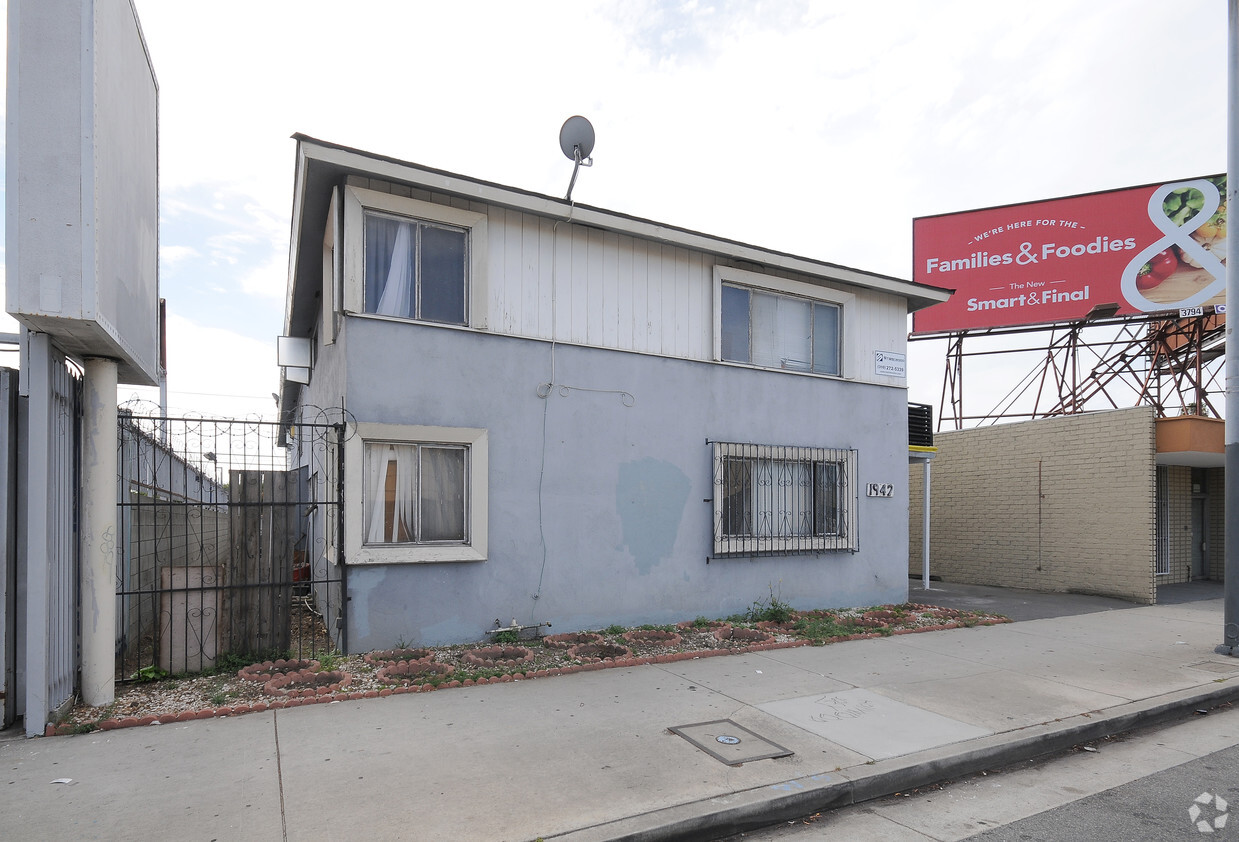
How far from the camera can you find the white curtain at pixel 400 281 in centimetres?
793

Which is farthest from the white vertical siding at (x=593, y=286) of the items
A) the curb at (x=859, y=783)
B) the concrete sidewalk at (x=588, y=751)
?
the curb at (x=859, y=783)

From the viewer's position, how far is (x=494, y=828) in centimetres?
397

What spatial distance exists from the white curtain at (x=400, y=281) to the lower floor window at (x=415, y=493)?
56.2 inches

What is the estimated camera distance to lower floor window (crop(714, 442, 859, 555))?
392 inches

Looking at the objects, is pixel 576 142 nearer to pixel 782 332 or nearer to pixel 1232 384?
pixel 782 332

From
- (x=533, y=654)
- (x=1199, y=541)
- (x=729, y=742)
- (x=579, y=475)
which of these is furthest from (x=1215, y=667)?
(x=1199, y=541)

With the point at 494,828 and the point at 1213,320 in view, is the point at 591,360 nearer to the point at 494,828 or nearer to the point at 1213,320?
the point at 494,828

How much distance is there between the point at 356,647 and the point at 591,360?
4.06 m

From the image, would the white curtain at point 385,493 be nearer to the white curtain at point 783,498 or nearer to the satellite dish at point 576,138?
the satellite dish at point 576,138

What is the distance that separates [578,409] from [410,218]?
282 cm

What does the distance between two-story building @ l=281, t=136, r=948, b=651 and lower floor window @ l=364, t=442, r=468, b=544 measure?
0.02m

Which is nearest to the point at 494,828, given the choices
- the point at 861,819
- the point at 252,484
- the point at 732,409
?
the point at 861,819

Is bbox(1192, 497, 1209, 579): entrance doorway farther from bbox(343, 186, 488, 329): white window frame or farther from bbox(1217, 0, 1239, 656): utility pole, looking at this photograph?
bbox(343, 186, 488, 329): white window frame

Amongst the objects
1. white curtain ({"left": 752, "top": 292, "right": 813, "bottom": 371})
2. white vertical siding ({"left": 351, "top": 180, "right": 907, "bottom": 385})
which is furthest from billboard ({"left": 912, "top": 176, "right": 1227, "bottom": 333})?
white vertical siding ({"left": 351, "top": 180, "right": 907, "bottom": 385})
